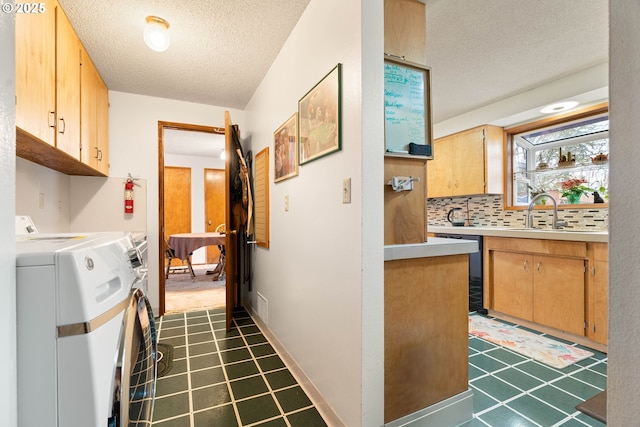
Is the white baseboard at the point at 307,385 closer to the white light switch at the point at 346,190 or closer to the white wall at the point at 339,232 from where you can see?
the white wall at the point at 339,232

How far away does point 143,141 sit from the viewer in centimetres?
311

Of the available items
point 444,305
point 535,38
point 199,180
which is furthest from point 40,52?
point 199,180

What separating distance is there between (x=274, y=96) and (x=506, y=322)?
3170 millimetres

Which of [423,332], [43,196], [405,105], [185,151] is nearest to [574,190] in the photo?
[405,105]

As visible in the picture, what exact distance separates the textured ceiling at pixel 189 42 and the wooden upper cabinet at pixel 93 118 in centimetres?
13

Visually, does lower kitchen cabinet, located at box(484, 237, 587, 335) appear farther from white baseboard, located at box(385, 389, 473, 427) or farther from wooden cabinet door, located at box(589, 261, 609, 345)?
white baseboard, located at box(385, 389, 473, 427)

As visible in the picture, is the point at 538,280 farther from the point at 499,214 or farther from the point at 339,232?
the point at 339,232

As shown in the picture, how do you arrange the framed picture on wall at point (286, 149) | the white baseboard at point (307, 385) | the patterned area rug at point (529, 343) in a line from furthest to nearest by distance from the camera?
the patterned area rug at point (529, 343) < the framed picture on wall at point (286, 149) < the white baseboard at point (307, 385)

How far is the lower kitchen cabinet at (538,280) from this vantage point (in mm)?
2348

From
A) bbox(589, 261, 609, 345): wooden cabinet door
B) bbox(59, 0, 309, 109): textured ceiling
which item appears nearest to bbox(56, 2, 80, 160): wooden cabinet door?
bbox(59, 0, 309, 109): textured ceiling

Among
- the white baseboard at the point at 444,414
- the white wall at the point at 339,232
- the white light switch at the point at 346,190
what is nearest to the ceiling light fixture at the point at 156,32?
the white wall at the point at 339,232

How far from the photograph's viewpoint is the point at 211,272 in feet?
17.5

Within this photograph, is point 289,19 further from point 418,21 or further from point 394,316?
point 394,316

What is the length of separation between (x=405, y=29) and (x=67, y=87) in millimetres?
2133
